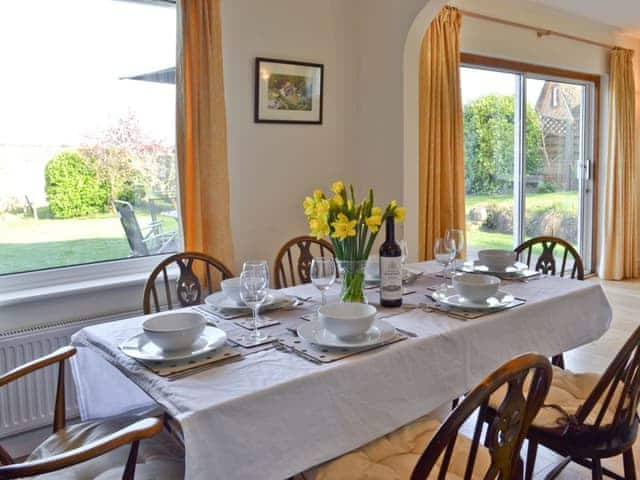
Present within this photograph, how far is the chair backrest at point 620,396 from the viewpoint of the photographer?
57.1 inches

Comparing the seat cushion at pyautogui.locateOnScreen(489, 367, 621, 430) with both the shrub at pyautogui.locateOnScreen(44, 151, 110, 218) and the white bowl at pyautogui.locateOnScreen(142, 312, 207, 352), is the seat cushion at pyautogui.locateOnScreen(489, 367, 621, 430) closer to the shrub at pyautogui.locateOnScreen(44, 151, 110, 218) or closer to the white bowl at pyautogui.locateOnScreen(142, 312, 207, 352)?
the white bowl at pyautogui.locateOnScreen(142, 312, 207, 352)

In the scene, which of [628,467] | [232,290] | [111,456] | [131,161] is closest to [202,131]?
[131,161]

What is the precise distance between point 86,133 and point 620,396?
2.49 meters

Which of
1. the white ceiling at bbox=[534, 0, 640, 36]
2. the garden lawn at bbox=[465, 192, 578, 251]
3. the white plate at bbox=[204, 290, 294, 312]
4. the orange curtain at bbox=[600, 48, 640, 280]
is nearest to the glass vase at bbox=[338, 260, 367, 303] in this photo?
the white plate at bbox=[204, 290, 294, 312]

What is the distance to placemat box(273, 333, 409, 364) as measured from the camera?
1437 millimetres

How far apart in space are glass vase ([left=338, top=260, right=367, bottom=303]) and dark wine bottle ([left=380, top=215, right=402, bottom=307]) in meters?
0.09

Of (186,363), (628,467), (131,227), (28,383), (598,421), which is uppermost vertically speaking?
(131,227)

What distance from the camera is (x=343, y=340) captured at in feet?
5.01

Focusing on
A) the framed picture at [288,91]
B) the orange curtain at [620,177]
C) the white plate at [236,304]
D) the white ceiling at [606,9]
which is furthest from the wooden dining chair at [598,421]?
the orange curtain at [620,177]

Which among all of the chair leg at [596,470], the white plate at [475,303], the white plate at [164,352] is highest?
the white plate at [475,303]

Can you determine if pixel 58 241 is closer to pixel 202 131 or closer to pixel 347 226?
pixel 202 131

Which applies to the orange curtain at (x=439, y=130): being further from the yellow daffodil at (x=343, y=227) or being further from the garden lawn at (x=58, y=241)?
the yellow daffodil at (x=343, y=227)

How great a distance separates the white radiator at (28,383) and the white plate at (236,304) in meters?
0.94

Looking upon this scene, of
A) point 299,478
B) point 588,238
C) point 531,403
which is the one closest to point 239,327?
point 299,478
